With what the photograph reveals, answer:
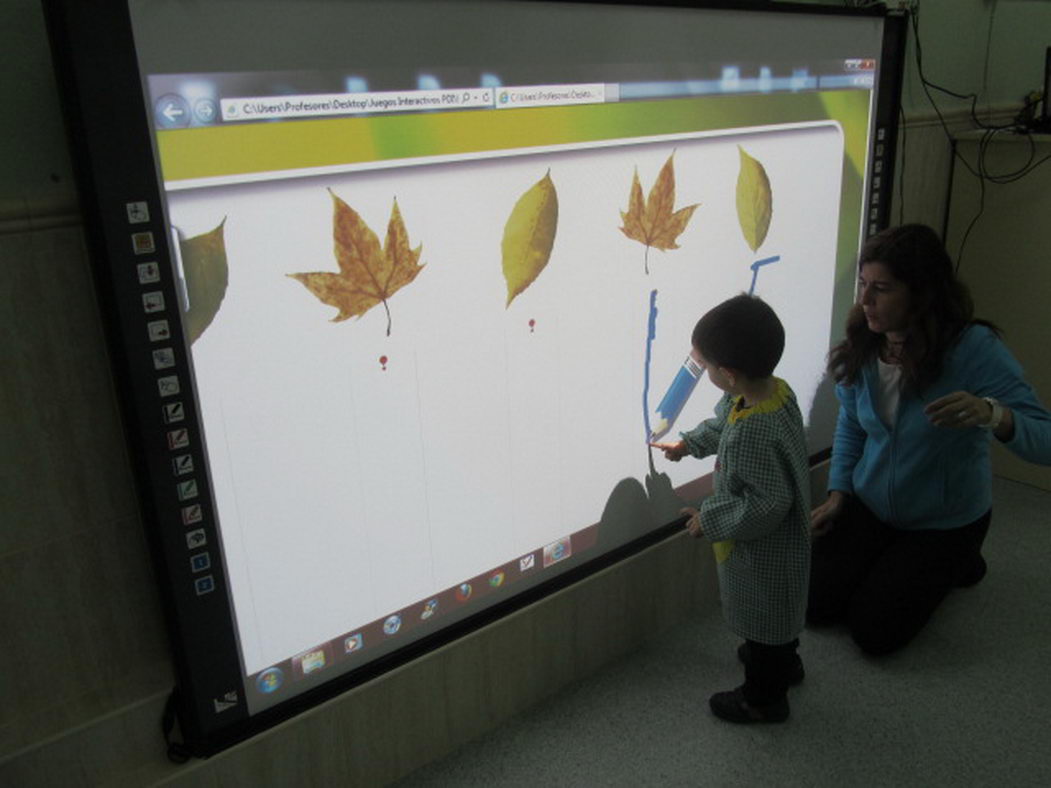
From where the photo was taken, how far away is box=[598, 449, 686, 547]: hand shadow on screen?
1.75 metres

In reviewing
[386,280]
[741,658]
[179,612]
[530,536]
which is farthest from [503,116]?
[741,658]

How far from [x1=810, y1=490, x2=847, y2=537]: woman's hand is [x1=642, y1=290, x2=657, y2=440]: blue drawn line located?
658mm

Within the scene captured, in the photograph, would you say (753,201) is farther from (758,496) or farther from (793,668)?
(793,668)

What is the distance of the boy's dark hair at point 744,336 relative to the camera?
1.42m

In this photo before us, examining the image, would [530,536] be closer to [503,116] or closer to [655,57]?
[503,116]

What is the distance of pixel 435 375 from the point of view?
4.49 feet

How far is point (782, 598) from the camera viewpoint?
1569 mm

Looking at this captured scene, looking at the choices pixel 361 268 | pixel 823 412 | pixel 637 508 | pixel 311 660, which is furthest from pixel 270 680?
pixel 823 412

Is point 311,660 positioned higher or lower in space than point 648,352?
lower

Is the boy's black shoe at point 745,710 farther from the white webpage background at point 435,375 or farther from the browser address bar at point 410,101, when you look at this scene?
the browser address bar at point 410,101

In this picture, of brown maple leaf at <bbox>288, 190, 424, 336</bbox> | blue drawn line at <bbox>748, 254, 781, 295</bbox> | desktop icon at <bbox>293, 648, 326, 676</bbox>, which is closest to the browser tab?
brown maple leaf at <bbox>288, 190, 424, 336</bbox>

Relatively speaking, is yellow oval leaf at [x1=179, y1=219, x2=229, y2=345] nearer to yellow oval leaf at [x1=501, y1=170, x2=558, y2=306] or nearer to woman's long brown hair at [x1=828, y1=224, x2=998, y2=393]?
yellow oval leaf at [x1=501, y1=170, x2=558, y2=306]

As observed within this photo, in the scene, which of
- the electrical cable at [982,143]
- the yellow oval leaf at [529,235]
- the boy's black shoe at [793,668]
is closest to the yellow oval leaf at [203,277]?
the yellow oval leaf at [529,235]

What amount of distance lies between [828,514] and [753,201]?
840mm
